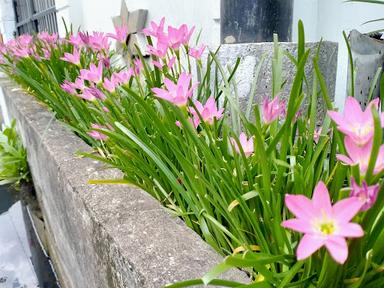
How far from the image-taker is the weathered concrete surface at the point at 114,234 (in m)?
0.62

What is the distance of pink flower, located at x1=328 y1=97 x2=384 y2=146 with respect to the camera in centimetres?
38

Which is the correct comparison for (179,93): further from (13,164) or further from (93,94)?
(13,164)

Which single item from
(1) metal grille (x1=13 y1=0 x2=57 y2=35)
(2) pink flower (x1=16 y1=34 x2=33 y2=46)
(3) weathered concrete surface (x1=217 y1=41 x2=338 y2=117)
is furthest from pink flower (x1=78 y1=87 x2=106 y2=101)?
(1) metal grille (x1=13 y1=0 x2=57 y2=35)

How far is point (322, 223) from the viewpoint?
33 centimetres

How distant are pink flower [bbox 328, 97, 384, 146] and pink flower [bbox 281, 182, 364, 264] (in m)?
0.09

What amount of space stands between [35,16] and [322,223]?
5952mm

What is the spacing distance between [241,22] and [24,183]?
84.6 inches

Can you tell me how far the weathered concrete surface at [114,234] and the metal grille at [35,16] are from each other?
3.45 metres

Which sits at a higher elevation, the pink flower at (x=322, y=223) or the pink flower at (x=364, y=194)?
the pink flower at (x=364, y=194)

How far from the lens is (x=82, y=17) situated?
12.8 ft

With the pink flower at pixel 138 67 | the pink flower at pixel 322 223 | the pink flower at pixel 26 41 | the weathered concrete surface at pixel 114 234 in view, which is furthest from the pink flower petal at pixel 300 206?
the pink flower at pixel 26 41

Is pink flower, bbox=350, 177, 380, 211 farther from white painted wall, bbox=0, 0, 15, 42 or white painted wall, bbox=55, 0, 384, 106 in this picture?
white painted wall, bbox=0, 0, 15, 42

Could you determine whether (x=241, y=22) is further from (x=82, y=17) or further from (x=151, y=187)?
(x=82, y=17)

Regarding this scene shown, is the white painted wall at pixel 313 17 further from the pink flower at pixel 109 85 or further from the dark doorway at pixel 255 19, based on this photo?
the pink flower at pixel 109 85
